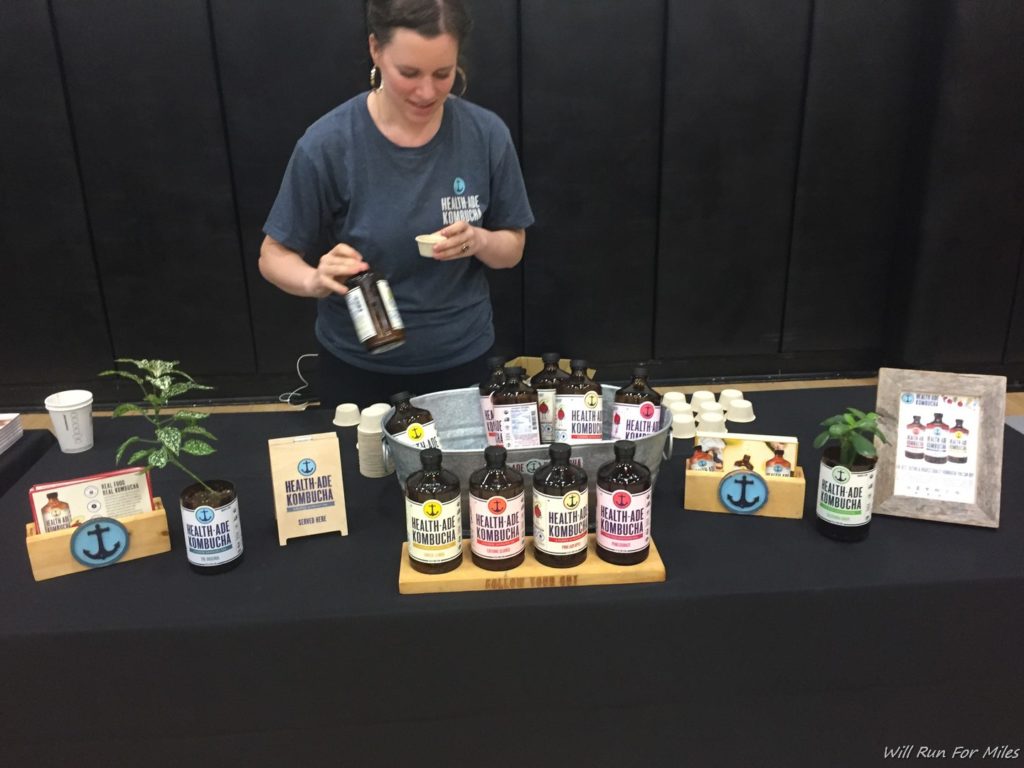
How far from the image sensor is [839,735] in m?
1.15

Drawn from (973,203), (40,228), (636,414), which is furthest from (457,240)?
(973,203)

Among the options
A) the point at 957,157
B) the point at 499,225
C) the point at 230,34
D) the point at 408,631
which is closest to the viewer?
the point at 408,631

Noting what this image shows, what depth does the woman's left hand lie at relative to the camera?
146 cm

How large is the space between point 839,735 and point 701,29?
2.96 m

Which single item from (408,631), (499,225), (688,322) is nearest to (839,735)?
(408,631)

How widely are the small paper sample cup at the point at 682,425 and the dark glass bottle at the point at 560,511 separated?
0.48 metres

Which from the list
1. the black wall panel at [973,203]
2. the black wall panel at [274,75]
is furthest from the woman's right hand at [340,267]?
the black wall panel at [973,203]

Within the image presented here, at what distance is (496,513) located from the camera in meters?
1.08

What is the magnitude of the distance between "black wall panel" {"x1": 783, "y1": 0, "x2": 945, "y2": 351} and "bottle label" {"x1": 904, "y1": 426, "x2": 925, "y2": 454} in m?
2.59

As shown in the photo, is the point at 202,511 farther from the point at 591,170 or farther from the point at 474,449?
the point at 591,170

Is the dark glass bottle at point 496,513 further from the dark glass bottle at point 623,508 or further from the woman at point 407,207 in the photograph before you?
the woman at point 407,207

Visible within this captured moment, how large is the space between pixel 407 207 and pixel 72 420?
30.8 inches

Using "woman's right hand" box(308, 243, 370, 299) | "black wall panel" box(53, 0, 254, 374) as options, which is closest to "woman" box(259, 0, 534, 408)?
"woman's right hand" box(308, 243, 370, 299)

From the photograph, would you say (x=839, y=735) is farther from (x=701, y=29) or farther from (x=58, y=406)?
(x=701, y=29)
